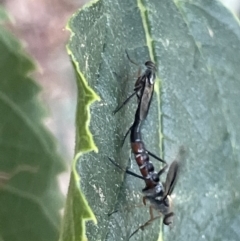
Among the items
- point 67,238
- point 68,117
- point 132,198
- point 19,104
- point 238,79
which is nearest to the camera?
point 67,238

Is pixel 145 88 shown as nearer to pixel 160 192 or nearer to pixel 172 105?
pixel 172 105

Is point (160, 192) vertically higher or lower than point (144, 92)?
lower

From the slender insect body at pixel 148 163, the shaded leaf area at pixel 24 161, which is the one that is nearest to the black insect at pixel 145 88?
the slender insect body at pixel 148 163

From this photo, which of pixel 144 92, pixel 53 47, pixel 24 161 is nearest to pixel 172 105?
pixel 144 92

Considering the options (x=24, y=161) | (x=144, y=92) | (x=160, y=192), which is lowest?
(x=24, y=161)

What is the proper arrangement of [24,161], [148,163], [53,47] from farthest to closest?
[53,47] → [24,161] → [148,163]

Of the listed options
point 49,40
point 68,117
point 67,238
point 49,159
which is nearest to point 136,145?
point 67,238

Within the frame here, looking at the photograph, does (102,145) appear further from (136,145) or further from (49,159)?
(49,159)
